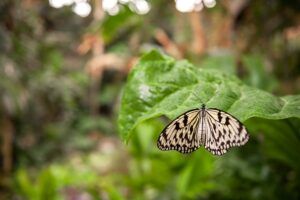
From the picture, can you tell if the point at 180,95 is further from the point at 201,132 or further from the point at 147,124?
the point at 147,124

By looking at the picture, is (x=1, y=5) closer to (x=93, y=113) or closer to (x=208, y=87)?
(x=208, y=87)

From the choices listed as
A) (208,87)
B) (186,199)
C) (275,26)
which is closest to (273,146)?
(208,87)

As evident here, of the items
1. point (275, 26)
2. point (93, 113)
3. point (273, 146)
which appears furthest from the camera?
point (93, 113)

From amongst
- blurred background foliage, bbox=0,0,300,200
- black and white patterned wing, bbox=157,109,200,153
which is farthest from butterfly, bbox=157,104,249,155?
blurred background foliage, bbox=0,0,300,200

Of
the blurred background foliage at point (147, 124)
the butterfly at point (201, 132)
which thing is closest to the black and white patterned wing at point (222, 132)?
the butterfly at point (201, 132)

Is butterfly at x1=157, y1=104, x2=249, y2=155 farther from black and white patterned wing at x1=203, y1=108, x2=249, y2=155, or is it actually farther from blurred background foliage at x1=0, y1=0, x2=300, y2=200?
blurred background foliage at x1=0, y1=0, x2=300, y2=200

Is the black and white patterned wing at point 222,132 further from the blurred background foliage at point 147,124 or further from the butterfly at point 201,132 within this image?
the blurred background foliage at point 147,124

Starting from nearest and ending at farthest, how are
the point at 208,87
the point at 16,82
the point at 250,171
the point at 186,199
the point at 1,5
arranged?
1. the point at 208,87
2. the point at 250,171
3. the point at 186,199
4. the point at 1,5
5. the point at 16,82

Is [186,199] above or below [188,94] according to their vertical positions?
below

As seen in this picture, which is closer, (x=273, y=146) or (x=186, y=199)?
(x=273, y=146)
